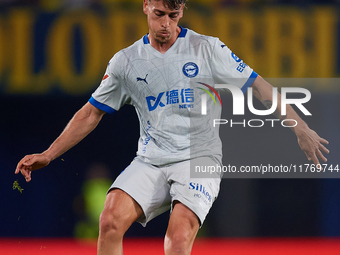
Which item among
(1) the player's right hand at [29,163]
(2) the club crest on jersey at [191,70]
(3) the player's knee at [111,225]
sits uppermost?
(2) the club crest on jersey at [191,70]

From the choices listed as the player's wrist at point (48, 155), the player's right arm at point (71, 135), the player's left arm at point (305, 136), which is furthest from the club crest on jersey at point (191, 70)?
the player's wrist at point (48, 155)

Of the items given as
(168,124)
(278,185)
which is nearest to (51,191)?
(278,185)

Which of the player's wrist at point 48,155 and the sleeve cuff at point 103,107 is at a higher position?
the sleeve cuff at point 103,107

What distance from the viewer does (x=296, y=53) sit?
4.87 m

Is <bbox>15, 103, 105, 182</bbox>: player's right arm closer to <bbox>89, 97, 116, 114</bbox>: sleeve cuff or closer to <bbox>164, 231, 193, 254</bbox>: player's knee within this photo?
<bbox>89, 97, 116, 114</bbox>: sleeve cuff

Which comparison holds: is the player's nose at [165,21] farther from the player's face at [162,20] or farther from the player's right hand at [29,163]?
the player's right hand at [29,163]

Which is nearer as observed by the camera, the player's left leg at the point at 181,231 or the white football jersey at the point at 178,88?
the player's left leg at the point at 181,231

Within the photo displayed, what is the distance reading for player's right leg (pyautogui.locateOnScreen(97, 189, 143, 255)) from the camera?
8.68 feet

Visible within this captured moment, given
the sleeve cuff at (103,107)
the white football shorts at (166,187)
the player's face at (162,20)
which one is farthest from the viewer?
the sleeve cuff at (103,107)

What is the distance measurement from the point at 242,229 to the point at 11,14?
2.85 meters

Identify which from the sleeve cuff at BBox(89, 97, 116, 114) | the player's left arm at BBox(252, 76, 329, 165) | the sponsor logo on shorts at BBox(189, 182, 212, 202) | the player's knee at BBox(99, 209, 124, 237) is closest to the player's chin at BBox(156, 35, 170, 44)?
the sleeve cuff at BBox(89, 97, 116, 114)

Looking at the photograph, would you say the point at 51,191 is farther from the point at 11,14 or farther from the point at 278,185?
the point at 278,185

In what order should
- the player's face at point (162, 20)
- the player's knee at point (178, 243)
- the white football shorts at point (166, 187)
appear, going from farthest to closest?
the player's face at point (162, 20)
the white football shorts at point (166, 187)
the player's knee at point (178, 243)

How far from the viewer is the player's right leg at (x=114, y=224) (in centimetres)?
265
